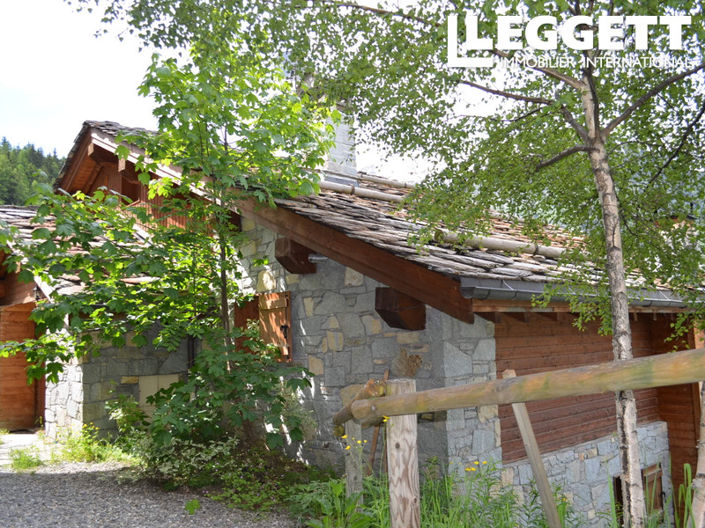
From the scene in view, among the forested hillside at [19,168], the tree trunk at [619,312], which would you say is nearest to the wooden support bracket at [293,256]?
the tree trunk at [619,312]

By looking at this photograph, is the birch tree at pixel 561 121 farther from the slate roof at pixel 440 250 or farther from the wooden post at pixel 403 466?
the wooden post at pixel 403 466

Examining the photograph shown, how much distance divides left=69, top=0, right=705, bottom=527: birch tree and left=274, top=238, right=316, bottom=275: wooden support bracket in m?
2.35

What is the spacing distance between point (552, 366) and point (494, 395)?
14.6 feet

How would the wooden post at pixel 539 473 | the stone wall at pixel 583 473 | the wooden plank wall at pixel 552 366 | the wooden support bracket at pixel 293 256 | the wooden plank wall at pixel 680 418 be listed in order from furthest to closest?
the wooden plank wall at pixel 680 418 < the wooden support bracket at pixel 293 256 < the wooden plank wall at pixel 552 366 < the stone wall at pixel 583 473 < the wooden post at pixel 539 473

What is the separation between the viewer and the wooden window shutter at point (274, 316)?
23.0 feet

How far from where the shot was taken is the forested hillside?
29609mm

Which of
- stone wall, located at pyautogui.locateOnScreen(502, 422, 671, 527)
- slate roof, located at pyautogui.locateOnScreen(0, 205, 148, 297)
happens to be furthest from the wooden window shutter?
stone wall, located at pyautogui.locateOnScreen(502, 422, 671, 527)

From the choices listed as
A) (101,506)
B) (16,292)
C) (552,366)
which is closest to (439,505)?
(552,366)

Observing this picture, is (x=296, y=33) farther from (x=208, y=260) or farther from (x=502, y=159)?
(x=208, y=260)

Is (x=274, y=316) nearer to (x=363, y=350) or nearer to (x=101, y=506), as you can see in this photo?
(x=363, y=350)

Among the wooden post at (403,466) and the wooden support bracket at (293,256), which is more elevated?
the wooden support bracket at (293,256)

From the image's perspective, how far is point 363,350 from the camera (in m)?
6.05

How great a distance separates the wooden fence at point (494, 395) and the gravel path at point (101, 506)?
202 cm

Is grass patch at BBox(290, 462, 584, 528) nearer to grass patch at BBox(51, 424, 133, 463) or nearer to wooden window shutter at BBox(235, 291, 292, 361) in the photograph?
wooden window shutter at BBox(235, 291, 292, 361)
